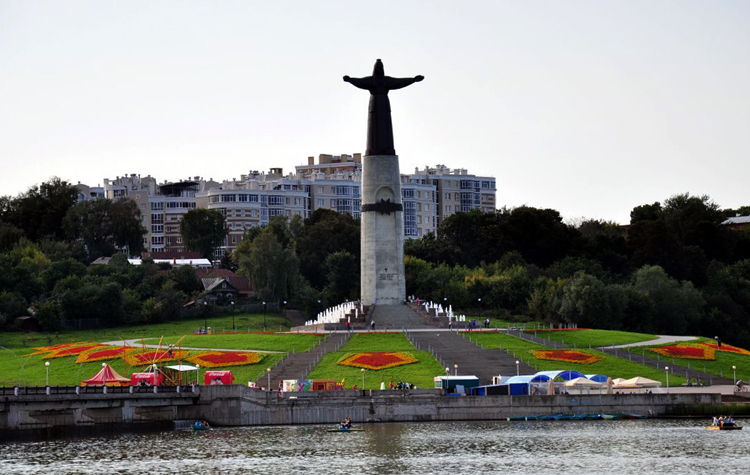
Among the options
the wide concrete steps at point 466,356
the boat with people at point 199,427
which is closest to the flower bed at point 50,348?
the wide concrete steps at point 466,356

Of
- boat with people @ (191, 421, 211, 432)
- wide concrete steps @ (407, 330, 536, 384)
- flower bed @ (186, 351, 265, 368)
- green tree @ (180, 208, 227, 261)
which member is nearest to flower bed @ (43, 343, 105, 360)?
flower bed @ (186, 351, 265, 368)

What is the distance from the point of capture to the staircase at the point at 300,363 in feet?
266

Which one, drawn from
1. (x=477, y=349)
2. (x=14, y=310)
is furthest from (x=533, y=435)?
(x=14, y=310)

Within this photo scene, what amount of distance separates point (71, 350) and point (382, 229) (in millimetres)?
28658

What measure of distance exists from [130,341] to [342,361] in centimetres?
1954

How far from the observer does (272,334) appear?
322ft

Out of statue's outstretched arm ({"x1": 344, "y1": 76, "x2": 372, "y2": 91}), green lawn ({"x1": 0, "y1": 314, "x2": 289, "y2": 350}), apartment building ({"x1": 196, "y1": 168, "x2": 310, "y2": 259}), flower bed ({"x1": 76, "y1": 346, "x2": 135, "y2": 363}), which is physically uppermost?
statue's outstretched arm ({"x1": 344, "y1": 76, "x2": 372, "y2": 91})

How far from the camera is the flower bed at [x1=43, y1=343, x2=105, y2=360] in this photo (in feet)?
292

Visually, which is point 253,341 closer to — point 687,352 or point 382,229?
point 382,229

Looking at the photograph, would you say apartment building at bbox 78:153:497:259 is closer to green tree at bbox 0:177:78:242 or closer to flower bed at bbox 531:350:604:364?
green tree at bbox 0:177:78:242

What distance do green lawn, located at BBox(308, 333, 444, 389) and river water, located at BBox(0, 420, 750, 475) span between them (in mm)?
9953

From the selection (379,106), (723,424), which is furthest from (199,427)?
(379,106)

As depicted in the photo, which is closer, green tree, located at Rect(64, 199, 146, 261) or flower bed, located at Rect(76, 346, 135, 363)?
flower bed, located at Rect(76, 346, 135, 363)

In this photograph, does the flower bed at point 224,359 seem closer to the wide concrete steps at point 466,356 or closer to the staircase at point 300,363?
the staircase at point 300,363
